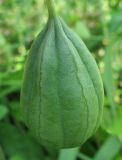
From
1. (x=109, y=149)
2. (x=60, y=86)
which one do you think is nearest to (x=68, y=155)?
(x=109, y=149)

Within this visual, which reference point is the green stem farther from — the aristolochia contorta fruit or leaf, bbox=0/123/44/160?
leaf, bbox=0/123/44/160

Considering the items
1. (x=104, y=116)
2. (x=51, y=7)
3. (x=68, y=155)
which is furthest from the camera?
(x=104, y=116)

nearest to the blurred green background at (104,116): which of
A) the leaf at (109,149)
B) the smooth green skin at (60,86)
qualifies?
the leaf at (109,149)

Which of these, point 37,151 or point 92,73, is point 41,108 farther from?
point 37,151

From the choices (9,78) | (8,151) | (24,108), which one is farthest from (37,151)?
(24,108)

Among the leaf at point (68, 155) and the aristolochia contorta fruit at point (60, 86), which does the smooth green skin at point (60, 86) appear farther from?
the leaf at point (68, 155)

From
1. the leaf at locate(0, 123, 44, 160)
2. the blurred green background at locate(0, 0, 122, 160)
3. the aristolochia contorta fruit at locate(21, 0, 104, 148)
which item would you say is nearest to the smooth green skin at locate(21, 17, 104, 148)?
the aristolochia contorta fruit at locate(21, 0, 104, 148)

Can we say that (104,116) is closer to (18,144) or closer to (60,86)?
(18,144)
